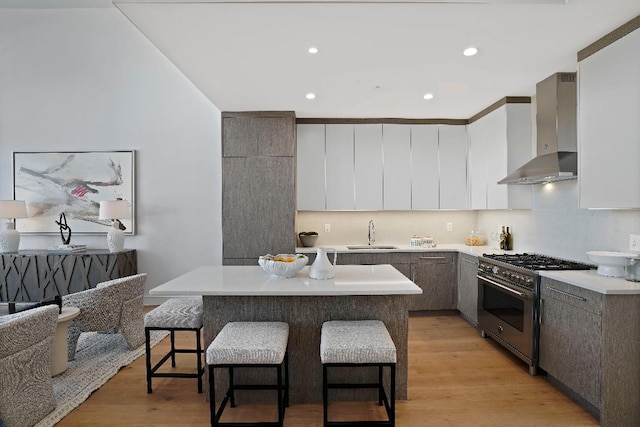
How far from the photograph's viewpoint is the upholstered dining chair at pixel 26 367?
7.31 ft

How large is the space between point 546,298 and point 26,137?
6430 mm

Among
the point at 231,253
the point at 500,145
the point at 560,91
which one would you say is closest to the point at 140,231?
Answer: the point at 231,253

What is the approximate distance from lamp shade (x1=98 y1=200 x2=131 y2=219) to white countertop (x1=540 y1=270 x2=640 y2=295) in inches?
183

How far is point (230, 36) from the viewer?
2562mm

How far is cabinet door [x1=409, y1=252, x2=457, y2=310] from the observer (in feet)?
15.4

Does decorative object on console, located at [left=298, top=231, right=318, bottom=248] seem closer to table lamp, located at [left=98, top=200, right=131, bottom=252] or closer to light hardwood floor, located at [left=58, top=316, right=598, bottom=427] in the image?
light hardwood floor, located at [left=58, top=316, right=598, bottom=427]

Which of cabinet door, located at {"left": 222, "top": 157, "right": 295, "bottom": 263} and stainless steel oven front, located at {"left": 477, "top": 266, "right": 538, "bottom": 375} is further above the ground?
cabinet door, located at {"left": 222, "top": 157, "right": 295, "bottom": 263}

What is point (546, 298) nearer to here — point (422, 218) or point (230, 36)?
point (422, 218)

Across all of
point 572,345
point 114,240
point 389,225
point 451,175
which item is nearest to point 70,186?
point 114,240

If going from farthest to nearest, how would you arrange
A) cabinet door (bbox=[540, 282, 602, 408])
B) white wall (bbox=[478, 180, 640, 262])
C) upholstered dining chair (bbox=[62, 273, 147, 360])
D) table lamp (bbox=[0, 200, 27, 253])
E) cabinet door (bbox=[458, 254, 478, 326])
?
table lamp (bbox=[0, 200, 27, 253])
cabinet door (bbox=[458, 254, 478, 326])
upholstered dining chair (bbox=[62, 273, 147, 360])
white wall (bbox=[478, 180, 640, 262])
cabinet door (bbox=[540, 282, 602, 408])

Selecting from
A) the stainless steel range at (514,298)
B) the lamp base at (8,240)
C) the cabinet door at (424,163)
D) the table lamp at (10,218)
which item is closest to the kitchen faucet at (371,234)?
the cabinet door at (424,163)

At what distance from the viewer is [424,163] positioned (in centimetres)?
503

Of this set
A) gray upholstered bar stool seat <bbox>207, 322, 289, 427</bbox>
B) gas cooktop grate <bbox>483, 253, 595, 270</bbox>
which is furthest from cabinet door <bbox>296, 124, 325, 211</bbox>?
gray upholstered bar stool seat <bbox>207, 322, 289, 427</bbox>

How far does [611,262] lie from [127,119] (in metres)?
5.57
